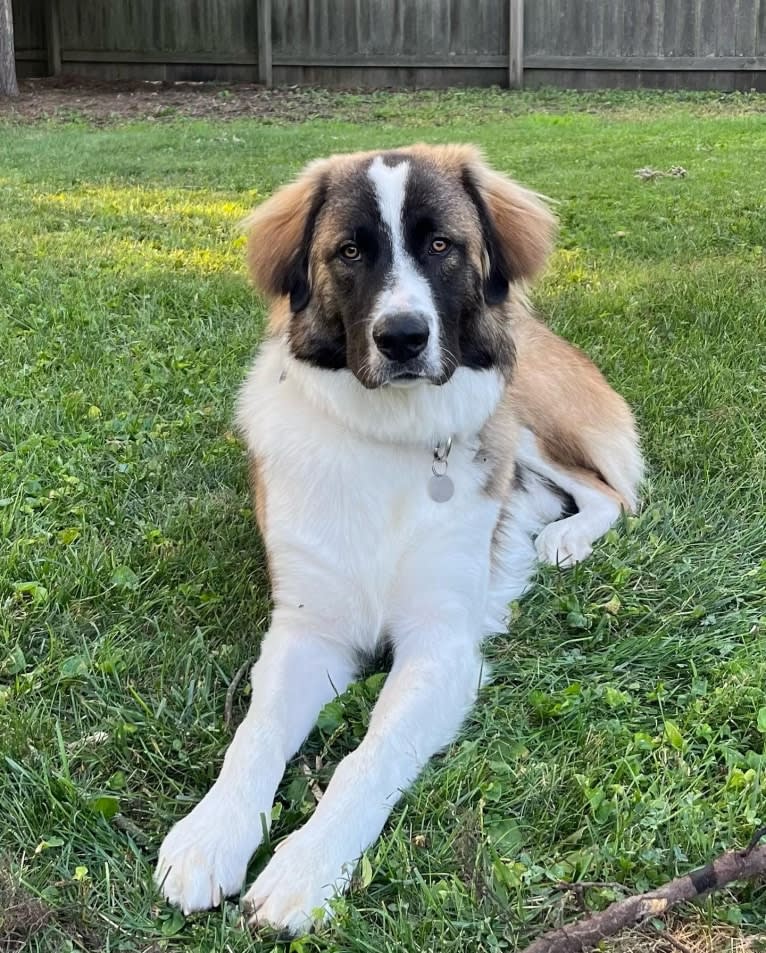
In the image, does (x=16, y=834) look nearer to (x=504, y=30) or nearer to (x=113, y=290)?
(x=113, y=290)

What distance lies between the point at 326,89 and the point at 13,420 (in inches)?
523

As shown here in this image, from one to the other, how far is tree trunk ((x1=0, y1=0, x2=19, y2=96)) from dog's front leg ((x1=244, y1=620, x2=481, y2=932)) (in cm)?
1368

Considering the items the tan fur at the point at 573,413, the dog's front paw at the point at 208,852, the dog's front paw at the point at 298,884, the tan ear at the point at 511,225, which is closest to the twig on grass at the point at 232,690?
the dog's front paw at the point at 208,852

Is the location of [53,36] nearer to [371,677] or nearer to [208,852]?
[371,677]

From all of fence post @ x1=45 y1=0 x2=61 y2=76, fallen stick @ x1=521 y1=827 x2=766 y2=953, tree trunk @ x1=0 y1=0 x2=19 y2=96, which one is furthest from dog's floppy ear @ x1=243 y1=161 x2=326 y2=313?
fence post @ x1=45 y1=0 x2=61 y2=76

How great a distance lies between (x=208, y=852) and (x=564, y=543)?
176 centimetres

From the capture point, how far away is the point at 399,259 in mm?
2660

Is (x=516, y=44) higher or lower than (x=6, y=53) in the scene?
higher

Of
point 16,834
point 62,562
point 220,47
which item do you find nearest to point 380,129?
point 220,47

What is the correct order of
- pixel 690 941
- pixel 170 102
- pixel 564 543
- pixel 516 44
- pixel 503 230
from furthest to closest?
pixel 516 44 → pixel 170 102 → pixel 564 543 → pixel 503 230 → pixel 690 941

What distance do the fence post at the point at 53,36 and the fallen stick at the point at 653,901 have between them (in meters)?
17.5

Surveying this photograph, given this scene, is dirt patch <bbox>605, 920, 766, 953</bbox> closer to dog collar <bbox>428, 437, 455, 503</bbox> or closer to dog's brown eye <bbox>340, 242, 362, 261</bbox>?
dog collar <bbox>428, 437, 455, 503</bbox>

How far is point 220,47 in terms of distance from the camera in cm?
1609

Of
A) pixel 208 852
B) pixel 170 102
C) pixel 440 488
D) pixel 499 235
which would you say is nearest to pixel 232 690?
pixel 208 852
